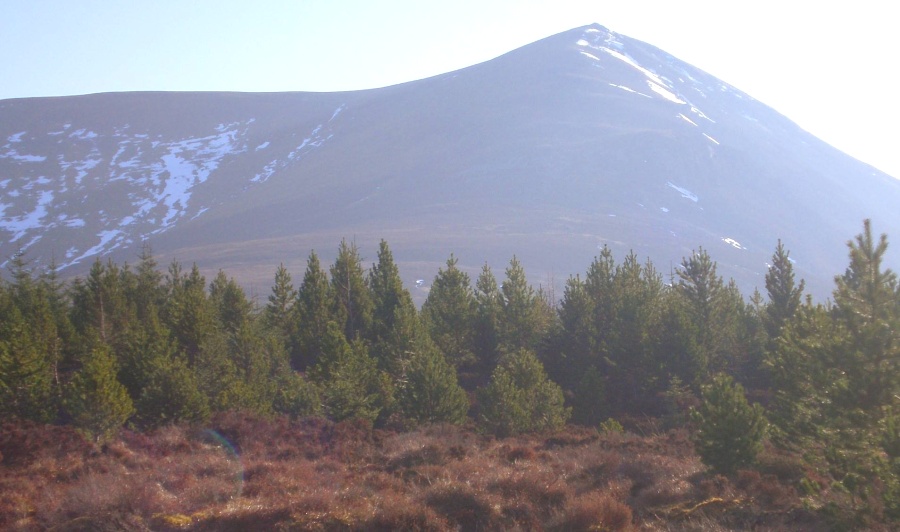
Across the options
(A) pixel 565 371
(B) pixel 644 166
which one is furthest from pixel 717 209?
(A) pixel 565 371

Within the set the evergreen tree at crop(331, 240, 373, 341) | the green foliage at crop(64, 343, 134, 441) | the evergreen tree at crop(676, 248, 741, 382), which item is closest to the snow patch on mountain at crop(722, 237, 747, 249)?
the evergreen tree at crop(676, 248, 741, 382)

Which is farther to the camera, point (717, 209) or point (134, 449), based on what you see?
point (717, 209)

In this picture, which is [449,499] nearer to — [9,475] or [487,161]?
[9,475]

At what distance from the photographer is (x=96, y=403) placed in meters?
21.1

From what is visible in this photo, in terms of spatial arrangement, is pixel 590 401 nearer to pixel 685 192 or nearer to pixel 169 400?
pixel 169 400

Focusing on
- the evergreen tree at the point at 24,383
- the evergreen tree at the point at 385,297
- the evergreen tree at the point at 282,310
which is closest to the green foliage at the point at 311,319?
the evergreen tree at the point at 282,310

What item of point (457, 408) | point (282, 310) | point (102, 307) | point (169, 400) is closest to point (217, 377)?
point (169, 400)

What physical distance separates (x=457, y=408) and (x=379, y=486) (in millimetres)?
13661

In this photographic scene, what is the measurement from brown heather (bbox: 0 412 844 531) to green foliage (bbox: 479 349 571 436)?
502 centimetres

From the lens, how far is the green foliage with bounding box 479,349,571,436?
27419 millimetres

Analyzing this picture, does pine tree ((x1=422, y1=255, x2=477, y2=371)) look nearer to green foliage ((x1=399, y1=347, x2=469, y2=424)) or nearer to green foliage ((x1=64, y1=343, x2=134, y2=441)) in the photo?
green foliage ((x1=399, y1=347, x2=469, y2=424))

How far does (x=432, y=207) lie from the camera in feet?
545

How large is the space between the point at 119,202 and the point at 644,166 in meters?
137

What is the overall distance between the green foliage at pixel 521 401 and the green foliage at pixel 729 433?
11.6 m
